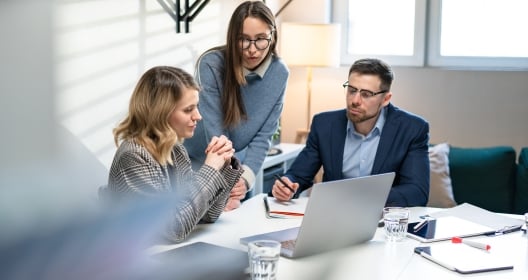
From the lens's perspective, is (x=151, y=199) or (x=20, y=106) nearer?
(x=151, y=199)

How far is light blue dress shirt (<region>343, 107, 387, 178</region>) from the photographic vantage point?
85.1 inches

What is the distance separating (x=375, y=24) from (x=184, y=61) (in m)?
1.42

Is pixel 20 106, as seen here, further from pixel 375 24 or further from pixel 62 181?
pixel 375 24

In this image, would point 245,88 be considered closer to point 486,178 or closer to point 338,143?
point 338,143

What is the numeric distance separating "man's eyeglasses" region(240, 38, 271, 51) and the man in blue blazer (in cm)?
31

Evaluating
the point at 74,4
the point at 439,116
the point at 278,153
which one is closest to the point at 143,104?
the point at 74,4

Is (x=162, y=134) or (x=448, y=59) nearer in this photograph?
(x=162, y=134)

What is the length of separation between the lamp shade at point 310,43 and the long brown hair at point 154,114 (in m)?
2.03

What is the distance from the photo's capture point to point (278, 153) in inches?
133

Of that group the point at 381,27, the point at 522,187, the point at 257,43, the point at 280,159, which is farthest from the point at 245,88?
the point at 381,27

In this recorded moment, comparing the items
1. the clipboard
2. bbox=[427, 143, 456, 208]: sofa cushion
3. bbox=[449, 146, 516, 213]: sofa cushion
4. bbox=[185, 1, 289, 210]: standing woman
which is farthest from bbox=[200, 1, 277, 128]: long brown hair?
bbox=[449, 146, 516, 213]: sofa cushion

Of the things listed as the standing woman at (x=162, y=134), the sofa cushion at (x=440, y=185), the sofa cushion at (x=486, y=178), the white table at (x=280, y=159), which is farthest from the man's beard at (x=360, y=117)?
the sofa cushion at (x=486, y=178)

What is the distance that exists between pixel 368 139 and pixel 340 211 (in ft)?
2.89

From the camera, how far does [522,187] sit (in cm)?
310
